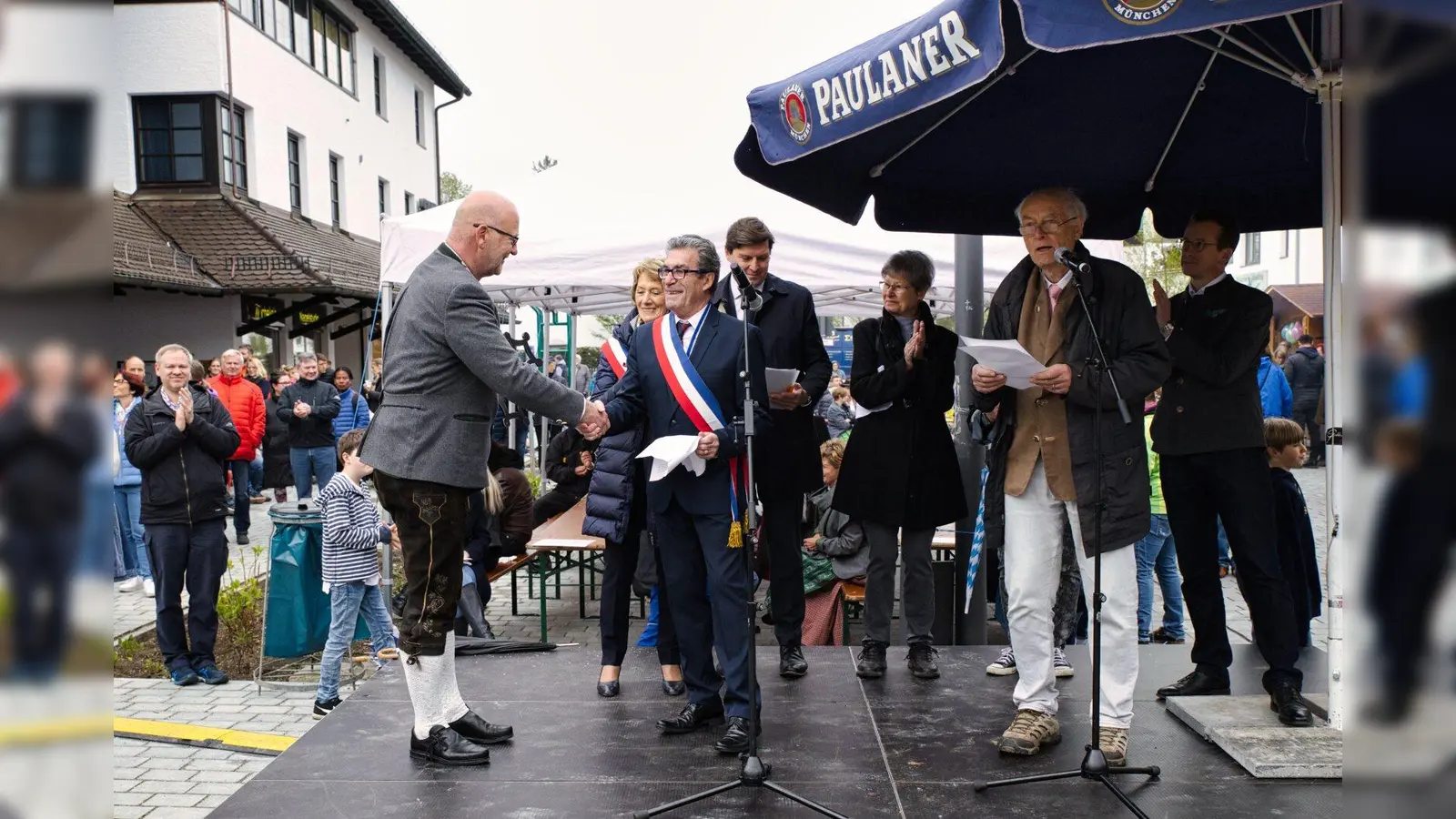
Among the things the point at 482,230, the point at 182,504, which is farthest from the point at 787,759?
the point at 182,504

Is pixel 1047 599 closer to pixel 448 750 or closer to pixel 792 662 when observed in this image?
pixel 792 662

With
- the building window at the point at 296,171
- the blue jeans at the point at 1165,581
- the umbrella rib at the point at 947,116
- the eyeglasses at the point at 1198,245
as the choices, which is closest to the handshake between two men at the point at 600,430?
the umbrella rib at the point at 947,116

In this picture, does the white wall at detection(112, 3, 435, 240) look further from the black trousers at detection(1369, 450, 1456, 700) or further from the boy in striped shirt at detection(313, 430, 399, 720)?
the black trousers at detection(1369, 450, 1456, 700)

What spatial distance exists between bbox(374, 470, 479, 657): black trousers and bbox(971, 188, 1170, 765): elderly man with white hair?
2.02 meters

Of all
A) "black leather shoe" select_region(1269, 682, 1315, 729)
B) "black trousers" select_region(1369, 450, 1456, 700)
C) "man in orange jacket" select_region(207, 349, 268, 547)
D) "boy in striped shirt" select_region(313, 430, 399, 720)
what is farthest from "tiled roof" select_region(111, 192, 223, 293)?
"black trousers" select_region(1369, 450, 1456, 700)

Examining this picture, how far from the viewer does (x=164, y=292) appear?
68.3 feet

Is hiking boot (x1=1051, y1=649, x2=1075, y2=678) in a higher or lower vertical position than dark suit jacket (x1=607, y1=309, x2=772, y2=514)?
lower

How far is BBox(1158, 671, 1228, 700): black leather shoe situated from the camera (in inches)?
196

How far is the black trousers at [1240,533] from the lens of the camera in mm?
4570

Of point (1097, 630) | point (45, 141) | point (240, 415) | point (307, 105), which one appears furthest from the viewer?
point (307, 105)

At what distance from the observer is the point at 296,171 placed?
83.9ft

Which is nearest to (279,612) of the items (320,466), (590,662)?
(590,662)

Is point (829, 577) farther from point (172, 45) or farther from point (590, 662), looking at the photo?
point (172, 45)

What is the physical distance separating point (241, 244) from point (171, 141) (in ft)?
8.84
